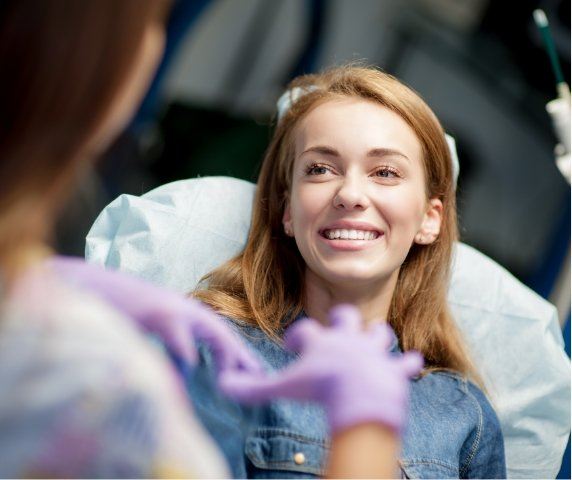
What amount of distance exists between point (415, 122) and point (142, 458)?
853mm

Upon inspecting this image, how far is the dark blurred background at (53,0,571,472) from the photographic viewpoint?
9.21ft

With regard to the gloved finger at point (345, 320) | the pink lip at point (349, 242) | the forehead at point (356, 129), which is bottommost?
the pink lip at point (349, 242)

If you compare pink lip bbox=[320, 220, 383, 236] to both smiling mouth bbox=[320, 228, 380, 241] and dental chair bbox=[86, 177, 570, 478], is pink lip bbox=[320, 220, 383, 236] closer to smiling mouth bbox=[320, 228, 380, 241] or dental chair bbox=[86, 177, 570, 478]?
smiling mouth bbox=[320, 228, 380, 241]

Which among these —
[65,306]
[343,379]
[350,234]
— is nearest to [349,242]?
[350,234]

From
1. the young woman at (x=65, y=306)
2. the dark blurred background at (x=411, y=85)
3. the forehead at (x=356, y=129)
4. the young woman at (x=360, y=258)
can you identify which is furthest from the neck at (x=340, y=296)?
the dark blurred background at (x=411, y=85)

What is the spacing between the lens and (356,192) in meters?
1.24

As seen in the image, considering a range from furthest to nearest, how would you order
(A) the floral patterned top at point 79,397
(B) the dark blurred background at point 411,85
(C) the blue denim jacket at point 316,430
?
(B) the dark blurred background at point 411,85 < (C) the blue denim jacket at point 316,430 < (A) the floral patterned top at point 79,397

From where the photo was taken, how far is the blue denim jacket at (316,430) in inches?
41.8

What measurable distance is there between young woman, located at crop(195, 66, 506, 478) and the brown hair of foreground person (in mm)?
578

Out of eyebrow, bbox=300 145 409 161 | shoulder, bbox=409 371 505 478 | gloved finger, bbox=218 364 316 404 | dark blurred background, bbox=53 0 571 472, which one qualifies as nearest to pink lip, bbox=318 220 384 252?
eyebrow, bbox=300 145 409 161

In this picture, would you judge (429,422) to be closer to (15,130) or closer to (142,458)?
(142,458)

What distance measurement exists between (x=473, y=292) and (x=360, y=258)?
433mm

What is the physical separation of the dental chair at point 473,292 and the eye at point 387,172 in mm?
314

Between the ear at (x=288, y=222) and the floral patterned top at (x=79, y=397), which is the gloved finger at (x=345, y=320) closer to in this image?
the floral patterned top at (x=79, y=397)
